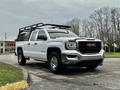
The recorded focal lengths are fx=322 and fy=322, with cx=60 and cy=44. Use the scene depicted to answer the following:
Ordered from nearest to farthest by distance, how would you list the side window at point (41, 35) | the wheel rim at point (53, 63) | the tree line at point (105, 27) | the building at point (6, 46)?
1. the wheel rim at point (53, 63)
2. the side window at point (41, 35)
3. the tree line at point (105, 27)
4. the building at point (6, 46)

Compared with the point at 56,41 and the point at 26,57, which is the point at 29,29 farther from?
the point at 56,41

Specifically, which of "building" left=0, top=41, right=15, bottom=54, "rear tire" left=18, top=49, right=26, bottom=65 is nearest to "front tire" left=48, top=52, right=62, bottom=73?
"rear tire" left=18, top=49, right=26, bottom=65

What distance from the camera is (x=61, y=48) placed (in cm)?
1298

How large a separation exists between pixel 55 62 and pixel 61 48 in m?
0.80

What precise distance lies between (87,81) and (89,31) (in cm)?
7034

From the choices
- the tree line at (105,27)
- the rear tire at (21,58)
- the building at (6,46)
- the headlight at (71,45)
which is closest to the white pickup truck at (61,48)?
the headlight at (71,45)

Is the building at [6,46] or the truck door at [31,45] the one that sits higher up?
the truck door at [31,45]

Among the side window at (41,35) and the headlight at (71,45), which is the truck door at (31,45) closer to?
the side window at (41,35)

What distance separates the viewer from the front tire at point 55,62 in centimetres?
1313

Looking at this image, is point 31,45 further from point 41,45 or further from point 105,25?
point 105,25

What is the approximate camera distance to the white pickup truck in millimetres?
12766

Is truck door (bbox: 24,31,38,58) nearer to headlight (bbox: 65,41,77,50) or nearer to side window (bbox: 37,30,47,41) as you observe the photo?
side window (bbox: 37,30,47,41)


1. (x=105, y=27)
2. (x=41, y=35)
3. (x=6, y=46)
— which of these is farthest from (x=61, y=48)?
(x=6, y=46)

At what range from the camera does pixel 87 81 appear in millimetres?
10859
